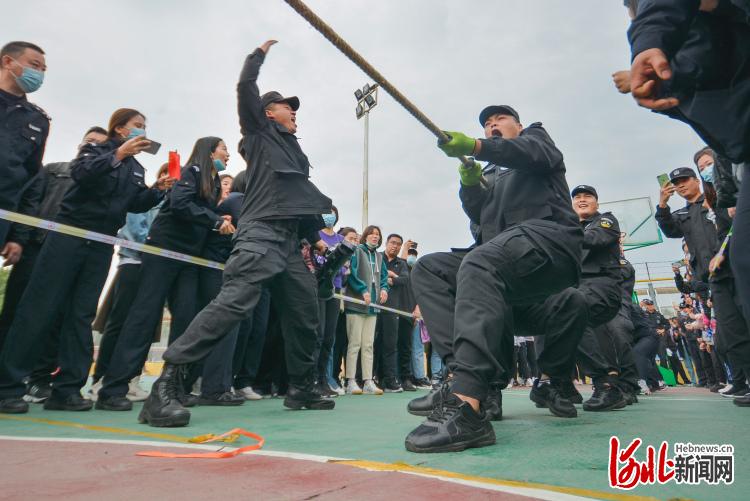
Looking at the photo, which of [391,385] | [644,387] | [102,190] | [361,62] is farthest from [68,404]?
[644,387]

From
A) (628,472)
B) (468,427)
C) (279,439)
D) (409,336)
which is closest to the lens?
(628,472)

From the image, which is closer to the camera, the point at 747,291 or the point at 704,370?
the point at 747,291

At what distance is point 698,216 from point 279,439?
5145 millimetres

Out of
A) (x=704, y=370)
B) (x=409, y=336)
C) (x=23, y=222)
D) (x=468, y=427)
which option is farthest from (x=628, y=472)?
(x=704, y=370)

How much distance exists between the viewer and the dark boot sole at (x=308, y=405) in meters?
3.50

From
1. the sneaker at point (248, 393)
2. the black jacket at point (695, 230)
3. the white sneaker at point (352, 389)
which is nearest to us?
the sneaker at point (248, 393)

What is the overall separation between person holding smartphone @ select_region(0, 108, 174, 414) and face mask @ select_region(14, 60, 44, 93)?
507 millimetres

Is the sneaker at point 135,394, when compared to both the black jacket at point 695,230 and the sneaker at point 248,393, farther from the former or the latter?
the black jacket at point 695,230

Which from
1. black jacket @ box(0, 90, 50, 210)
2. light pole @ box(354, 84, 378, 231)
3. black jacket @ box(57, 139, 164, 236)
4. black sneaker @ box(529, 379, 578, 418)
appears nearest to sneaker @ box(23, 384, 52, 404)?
black jacket @ box(57, 139, 164, 236)

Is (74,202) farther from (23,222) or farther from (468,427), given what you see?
(468,427)

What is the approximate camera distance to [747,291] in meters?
1.50

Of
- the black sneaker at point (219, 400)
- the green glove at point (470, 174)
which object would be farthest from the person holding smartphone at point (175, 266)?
the green glove at point (470, 174)

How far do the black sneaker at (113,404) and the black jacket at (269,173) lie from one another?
137cm

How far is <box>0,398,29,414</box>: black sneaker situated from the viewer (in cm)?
285
